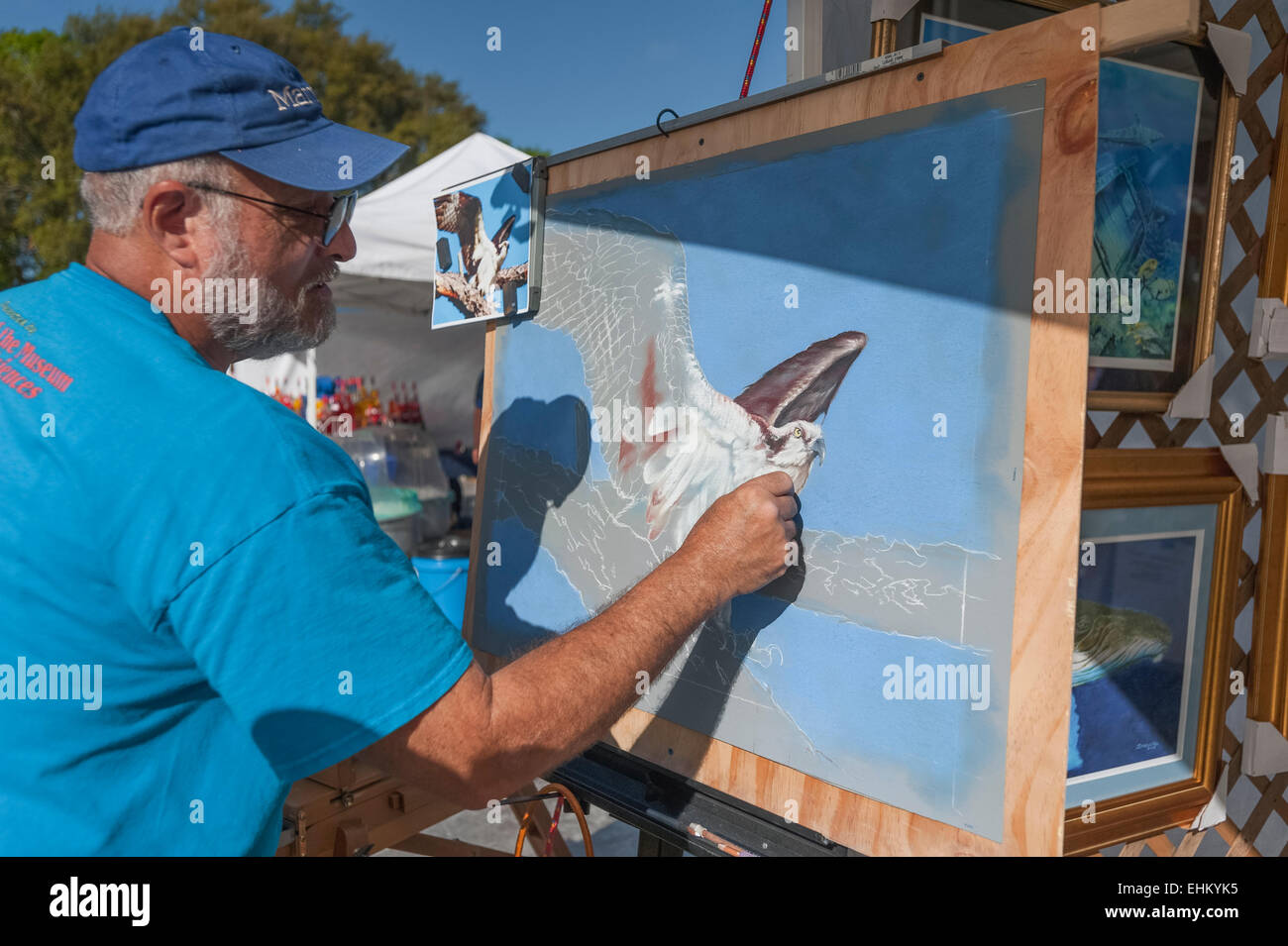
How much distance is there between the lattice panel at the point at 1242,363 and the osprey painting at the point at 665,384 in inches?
39.1

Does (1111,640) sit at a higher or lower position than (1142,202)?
lower

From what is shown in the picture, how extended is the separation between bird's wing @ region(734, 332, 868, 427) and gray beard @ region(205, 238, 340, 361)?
2.02 feet

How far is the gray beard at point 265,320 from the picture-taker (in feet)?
3.26

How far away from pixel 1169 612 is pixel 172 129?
6.43 ft

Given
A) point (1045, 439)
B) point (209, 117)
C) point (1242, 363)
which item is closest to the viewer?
point (1045, 439)

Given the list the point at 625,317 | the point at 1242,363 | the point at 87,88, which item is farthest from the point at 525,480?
the point at 87,88

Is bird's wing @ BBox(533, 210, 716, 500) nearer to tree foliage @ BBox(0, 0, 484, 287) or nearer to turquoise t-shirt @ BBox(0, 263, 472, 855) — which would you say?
turquoise t-shirt @ BBox(0, 263, 472, 855)

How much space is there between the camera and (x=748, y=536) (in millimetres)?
1101

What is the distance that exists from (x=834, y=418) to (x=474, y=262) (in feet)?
3.20

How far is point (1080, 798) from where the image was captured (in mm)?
1600

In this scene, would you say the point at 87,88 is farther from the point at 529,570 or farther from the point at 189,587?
the point at 189,587

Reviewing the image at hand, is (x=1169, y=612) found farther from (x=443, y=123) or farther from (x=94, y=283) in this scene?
(x=443, y=123)

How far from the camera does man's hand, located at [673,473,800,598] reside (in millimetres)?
1083

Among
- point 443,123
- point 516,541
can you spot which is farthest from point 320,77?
point 516,541
